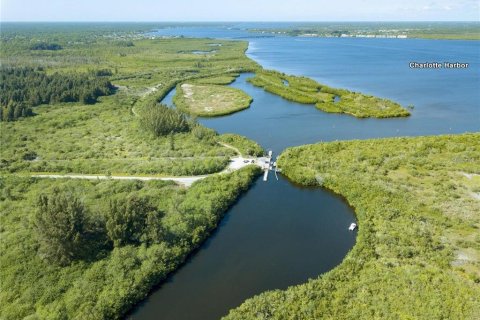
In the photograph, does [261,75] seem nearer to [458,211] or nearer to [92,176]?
[92,176]

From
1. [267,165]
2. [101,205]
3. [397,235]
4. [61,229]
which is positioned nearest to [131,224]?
[61,229]

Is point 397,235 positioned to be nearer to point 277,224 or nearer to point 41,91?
point 277,224

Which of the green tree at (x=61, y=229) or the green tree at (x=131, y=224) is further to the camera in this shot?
the green tree at (x=131, y=224)

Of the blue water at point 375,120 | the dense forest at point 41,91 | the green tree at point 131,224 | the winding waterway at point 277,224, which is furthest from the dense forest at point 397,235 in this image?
the dense forest at point 41,91

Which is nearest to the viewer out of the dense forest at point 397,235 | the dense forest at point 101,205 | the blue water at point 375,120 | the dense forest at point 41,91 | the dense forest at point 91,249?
the dense forest at point 397,235

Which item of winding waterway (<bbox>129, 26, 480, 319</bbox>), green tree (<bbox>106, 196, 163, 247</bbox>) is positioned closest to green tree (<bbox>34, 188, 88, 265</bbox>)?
green tree (<bbox>106, 196, 163, 247</bbox>)

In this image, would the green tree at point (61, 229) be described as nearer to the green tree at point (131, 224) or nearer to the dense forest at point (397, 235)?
the green tree at point (131, 224)
